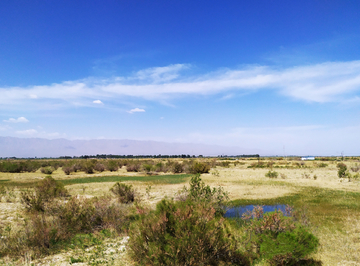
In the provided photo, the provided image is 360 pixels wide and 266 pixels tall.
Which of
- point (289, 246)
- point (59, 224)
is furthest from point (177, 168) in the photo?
point (289, 246)

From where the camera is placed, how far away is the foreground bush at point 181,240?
5.97 metres

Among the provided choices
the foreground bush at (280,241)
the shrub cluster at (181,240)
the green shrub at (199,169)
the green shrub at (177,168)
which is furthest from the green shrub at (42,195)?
the green shrub at (177,168)

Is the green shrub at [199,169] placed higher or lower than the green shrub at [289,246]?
lower

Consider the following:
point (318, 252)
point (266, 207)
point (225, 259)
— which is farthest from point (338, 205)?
point (225, 259)

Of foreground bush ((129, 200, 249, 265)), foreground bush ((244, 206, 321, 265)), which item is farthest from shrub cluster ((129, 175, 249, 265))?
foreground bush ((244, 206, 321, 265))

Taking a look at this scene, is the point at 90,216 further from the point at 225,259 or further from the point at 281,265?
the point at 281,265

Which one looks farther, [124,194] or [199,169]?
[199,169]

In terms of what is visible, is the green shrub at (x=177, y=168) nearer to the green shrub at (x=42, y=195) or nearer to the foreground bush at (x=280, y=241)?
the green shrub at (x=42, y=195)

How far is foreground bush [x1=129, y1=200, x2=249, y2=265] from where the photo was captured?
5.97 metres

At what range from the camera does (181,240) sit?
5.95 meters

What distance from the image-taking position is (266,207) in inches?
670

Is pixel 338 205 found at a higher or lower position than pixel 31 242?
lower

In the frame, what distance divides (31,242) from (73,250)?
1.47 m

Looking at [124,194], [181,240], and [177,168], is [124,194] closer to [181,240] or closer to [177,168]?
[181,240]
